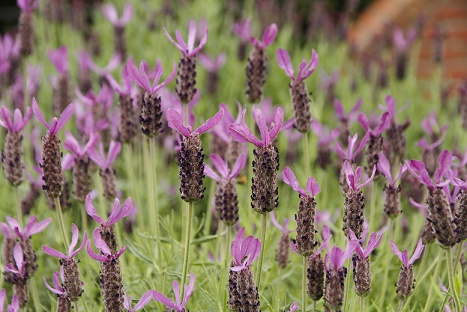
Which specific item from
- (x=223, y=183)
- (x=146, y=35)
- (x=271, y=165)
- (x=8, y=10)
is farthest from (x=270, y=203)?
(x=8, y=10)

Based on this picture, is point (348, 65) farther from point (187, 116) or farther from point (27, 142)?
point (187, 116)

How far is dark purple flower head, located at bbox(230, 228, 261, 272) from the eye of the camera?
3.62 feet

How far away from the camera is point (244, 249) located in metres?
1.12

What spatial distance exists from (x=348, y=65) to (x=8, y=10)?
9.75ft

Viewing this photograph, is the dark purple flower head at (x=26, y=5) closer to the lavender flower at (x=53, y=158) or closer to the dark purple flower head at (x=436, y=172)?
the lavender flower at (x=53, y=158)

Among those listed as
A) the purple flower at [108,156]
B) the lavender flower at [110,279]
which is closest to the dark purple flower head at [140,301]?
the lavender flower at [110,279]

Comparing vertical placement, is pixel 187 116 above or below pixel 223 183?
above

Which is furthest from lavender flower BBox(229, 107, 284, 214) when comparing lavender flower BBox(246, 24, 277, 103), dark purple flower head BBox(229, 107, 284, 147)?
lavender flower BBox(246, 24, 277, 103)

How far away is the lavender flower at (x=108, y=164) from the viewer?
157 centimetres

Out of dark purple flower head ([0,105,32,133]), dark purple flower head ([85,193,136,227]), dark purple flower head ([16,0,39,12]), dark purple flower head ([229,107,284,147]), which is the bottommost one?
dark purple flower head ([85,193,136,227])

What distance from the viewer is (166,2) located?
322 centimetres

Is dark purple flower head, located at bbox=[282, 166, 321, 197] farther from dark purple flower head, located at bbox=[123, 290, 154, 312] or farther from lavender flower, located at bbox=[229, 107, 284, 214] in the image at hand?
dark purple flower head, located at bbox=[123, 290, 154, 312]

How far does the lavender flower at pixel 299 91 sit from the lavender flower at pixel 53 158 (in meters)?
0.45

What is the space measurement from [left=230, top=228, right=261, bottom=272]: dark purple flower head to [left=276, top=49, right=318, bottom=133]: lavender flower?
1.50ft
